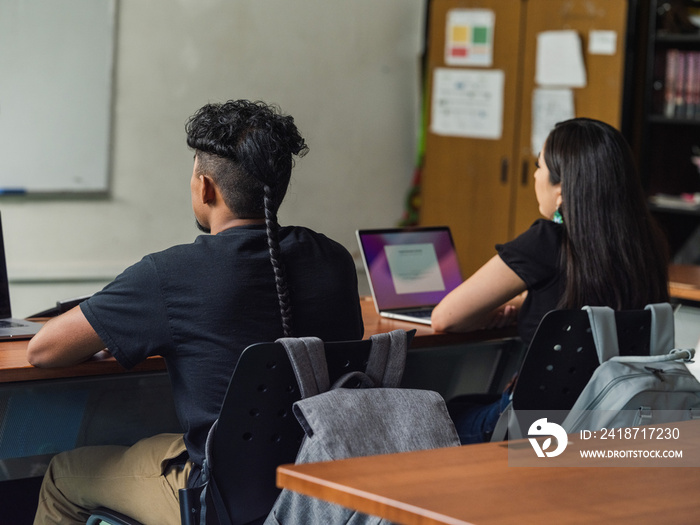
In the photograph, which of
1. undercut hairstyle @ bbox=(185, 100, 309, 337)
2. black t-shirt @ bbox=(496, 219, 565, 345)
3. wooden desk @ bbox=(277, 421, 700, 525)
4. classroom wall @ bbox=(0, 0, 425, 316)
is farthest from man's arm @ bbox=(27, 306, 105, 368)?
classroom wall @ bbox=(0, 0, 425, 316)

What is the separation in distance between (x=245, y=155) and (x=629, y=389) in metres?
0.83

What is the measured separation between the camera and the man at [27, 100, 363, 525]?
1.42 meters

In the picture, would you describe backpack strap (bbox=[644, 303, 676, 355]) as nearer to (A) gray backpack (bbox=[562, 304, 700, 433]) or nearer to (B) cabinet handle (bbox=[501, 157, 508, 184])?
(A) gray backpack (bbox=[562, 304, 700, 433])

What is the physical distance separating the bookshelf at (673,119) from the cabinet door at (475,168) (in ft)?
2.18

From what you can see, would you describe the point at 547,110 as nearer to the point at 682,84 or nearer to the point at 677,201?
the point at 682,84

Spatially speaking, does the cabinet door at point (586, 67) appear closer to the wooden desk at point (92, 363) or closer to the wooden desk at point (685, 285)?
the wooden desk at point (685, 285)

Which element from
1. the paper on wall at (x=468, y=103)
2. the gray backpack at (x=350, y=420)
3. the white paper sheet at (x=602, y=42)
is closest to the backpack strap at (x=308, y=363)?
the gray backpack at (x=350, y=420)

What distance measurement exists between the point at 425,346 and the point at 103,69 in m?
2.47

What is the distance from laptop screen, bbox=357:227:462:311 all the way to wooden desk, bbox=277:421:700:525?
3.96ft

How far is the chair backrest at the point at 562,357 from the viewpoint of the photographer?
1.67 m

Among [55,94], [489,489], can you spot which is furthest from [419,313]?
[55,94]

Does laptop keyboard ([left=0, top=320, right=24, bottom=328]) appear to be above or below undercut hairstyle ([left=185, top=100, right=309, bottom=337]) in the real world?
below

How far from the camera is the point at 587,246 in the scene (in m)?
1.93

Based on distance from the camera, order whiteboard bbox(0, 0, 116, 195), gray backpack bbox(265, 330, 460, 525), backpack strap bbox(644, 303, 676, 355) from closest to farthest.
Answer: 1. gray backpack bbox(265, 330, 460, 525)
2. backpack strap bbox(644, 303, 676, 355)
3. whiteboard bbox(0, 0, 116, 195)
